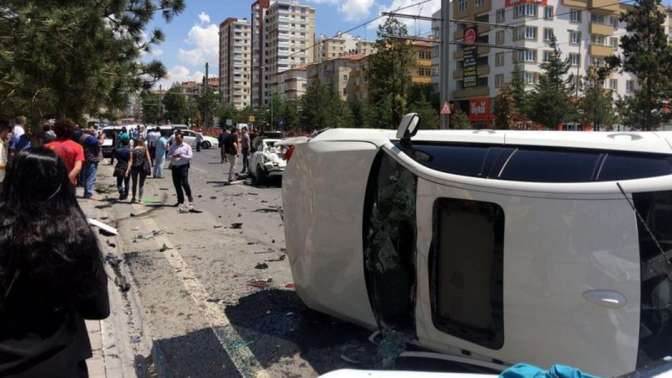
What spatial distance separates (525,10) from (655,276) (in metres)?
75.4

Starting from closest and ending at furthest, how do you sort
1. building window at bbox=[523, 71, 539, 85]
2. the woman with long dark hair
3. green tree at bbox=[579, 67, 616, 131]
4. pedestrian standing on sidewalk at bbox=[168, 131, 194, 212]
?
the woman with long dark hair → pedestrian standing on sidewalk at bbox=[168, 131, 194, 212] → green tree at bbox=[579, 67, 616, 131] → building window at bbox=[523, 71, 539, 85]

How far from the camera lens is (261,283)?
22.6ft

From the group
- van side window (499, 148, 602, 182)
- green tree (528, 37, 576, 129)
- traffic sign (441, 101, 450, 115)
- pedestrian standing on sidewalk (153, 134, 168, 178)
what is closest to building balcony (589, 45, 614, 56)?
green tree (528, 37, 576, 129)

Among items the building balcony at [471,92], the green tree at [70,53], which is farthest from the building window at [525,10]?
the green tree at [70,53]

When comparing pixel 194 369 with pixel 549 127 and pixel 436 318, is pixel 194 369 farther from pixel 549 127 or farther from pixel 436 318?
pixel 549 127

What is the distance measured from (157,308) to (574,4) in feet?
267

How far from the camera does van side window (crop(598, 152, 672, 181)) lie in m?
3.00

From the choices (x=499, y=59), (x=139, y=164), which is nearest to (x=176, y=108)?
(x=499, y=59)

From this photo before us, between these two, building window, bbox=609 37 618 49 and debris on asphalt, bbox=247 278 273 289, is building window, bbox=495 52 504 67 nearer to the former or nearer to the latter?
building window, bbox=609 37 618 49

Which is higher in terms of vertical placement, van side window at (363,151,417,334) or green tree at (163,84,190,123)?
green tree at (163,84,190,123)

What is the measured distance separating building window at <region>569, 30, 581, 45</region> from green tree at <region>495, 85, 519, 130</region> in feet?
84.1

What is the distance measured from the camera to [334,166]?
15.2 feet

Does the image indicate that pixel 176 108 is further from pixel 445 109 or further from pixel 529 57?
pixel 445 109

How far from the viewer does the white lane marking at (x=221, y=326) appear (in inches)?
177
